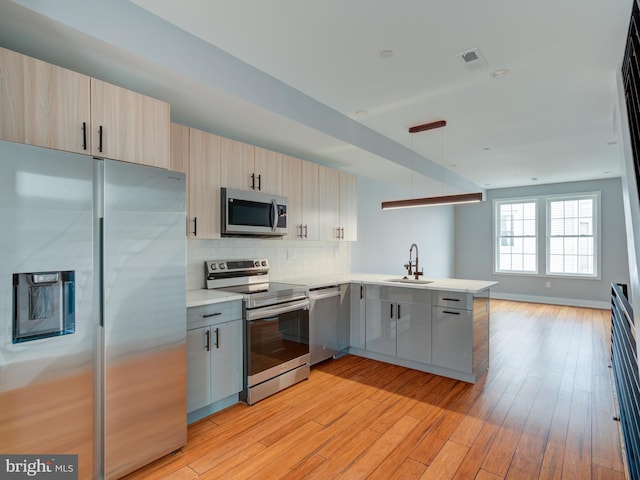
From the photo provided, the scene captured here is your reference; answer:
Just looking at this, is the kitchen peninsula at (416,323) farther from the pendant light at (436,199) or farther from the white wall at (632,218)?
the white wall at (632,218)

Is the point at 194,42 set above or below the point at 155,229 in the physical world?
above

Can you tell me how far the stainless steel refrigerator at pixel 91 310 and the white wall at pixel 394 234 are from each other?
344 centimetres

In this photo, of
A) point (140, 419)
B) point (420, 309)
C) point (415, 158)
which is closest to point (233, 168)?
point (140, 419)

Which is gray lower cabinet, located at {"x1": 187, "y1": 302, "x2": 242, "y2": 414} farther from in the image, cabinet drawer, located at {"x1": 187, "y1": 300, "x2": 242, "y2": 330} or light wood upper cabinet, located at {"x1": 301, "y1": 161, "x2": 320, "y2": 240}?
light wood upper cabinet, located at {"x1": 301, "y1": 161, "x2": 320, "y2": 240}

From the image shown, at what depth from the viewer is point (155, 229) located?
2.07m

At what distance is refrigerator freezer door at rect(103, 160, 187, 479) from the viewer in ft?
6.18

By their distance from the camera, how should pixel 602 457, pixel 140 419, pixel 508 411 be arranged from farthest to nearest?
pixel 508 411
pixel 602 457
pixel 140 419

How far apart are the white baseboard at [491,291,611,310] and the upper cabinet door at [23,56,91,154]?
8.53m

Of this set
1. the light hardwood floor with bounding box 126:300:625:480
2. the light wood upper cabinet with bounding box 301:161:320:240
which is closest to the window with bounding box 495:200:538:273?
the light hardwood floor with bounding box 126:300:625:480

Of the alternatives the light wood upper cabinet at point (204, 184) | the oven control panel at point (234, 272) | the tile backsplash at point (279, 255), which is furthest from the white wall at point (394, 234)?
the light wood upper cabinet at point (204, 184)

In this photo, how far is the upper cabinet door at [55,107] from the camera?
171cm

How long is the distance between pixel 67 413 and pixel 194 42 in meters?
2.27

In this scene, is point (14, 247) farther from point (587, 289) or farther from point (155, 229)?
point (587, 289)

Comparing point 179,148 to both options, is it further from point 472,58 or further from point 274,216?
point 472,58
